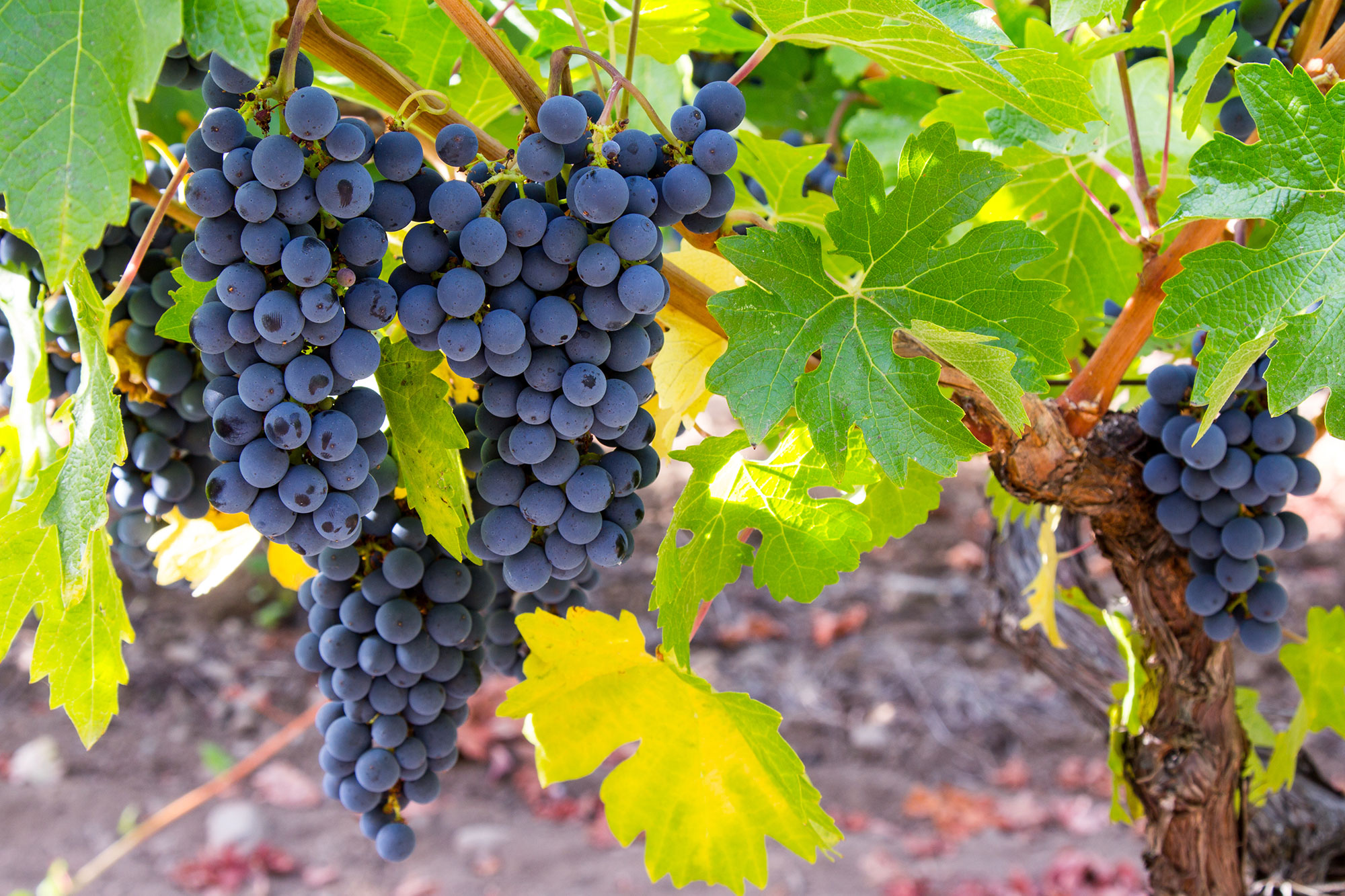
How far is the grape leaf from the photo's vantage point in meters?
0.87

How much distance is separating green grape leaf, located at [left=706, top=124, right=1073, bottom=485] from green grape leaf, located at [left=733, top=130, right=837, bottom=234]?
298 mm

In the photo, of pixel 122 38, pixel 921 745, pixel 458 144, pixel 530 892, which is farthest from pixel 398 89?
pixel 921 745

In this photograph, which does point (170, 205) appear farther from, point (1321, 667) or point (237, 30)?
point (1321, 667)

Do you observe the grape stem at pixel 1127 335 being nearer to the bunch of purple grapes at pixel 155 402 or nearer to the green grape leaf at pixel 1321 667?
the green grape leaf at pixel 1321 667

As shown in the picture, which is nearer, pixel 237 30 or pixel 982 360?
pixel 237 30

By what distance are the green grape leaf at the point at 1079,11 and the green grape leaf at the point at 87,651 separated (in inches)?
34.3

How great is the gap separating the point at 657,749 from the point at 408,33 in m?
0.70

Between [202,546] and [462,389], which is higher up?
[462,389]

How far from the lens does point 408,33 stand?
0.86 metres

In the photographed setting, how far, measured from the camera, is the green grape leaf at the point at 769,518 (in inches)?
32.0

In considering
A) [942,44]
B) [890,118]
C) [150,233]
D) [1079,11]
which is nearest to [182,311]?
[150,233]

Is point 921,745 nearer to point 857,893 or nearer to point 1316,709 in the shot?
point 857,893

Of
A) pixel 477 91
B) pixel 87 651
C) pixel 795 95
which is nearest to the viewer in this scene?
pixel 87 651

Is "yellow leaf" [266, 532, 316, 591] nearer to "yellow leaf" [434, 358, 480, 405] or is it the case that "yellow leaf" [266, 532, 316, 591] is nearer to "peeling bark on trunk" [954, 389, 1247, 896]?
"yellow leaf" [434, 358, 480, 405]
